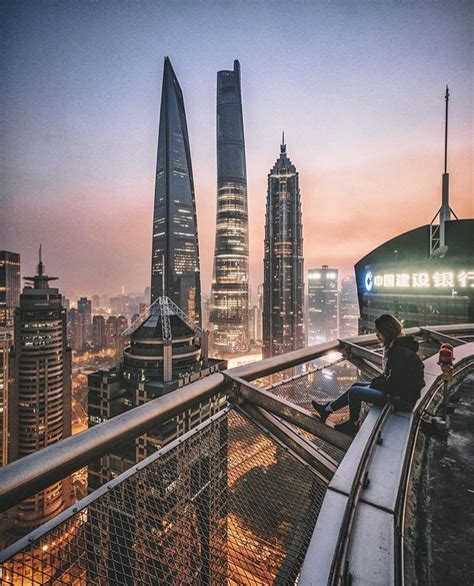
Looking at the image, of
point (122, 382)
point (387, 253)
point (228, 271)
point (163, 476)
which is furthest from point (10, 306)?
point (163, 476)

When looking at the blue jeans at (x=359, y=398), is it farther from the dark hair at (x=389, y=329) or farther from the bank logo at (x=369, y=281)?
the bank logo at (x=369, y=281)

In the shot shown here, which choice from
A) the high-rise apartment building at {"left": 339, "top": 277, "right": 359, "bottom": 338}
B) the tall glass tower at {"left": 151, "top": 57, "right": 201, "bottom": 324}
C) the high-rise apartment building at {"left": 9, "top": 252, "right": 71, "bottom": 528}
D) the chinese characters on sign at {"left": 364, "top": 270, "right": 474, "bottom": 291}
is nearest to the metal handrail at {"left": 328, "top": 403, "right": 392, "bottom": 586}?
the chinese characters on sign at {"left": 364, "top": 270, "right": 474, "bottom": 291}

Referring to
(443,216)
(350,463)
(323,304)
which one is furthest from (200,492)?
(323,304)

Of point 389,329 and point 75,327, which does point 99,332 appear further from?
point 389,329

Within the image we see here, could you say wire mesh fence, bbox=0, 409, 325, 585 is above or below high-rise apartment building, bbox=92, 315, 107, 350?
above

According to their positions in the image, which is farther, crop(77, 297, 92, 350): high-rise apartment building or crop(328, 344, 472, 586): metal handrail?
crop(77, 297, 92, 350): high-rise apartment building

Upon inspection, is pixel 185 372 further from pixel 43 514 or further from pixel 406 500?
pixel 406 500

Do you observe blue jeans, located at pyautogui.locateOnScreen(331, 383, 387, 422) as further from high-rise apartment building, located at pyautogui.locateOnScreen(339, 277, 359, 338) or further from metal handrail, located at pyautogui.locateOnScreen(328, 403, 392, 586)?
high-rise apartment building, located at pyautogui.locateOnScreen(339, 277, 359, 338)
